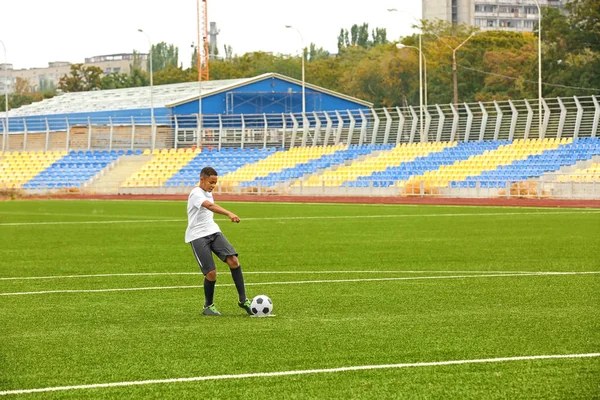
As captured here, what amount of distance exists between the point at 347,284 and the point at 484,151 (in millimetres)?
39539

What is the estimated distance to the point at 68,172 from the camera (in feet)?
223

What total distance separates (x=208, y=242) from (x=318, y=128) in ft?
180

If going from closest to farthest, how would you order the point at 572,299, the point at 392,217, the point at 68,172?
the point at 572,299
the point at 392,217
the point at 68,172

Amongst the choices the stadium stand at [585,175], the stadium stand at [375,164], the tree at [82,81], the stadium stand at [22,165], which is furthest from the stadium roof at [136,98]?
the stadium stand at [585,175]

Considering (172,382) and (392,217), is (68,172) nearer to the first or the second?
(392,217)

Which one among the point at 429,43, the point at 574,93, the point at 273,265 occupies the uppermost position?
the point at 429,43

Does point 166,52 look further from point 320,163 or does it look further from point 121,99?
point 320,163

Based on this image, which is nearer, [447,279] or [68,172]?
[447,279]

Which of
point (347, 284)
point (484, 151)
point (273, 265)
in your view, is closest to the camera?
point (347, 284)

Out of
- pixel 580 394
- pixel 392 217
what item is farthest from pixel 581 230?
pixel 580 394

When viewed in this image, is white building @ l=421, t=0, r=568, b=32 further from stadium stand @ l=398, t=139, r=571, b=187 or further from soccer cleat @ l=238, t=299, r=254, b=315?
soccer cleat @ l=238, t=299, r=254, b=315

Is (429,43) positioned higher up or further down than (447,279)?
higher up

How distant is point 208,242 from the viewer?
12.7m

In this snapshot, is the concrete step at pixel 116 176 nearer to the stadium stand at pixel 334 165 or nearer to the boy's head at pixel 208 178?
the stadium stand at pixel 334 165
